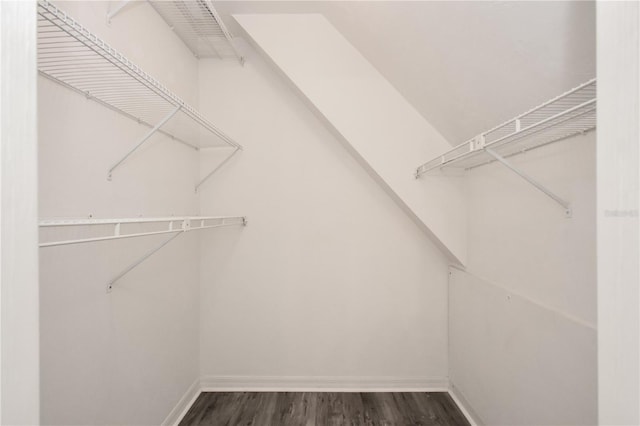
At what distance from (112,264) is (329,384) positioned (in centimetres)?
166

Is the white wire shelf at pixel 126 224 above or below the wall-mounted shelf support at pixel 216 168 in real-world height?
below

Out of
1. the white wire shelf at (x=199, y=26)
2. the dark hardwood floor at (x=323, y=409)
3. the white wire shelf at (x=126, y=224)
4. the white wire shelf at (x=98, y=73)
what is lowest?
the dark hardwood floor at (x=323, y=409)

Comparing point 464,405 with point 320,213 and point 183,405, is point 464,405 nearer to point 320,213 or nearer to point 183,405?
point 320,213

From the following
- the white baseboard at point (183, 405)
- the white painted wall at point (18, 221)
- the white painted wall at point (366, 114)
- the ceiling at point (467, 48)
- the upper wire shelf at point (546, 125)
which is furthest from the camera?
the white painted wall at point (366, 114)

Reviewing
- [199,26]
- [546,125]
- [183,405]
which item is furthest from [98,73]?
[183,405]

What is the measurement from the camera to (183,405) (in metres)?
1.74

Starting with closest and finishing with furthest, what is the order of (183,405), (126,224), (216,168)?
(126,224) < (183,405) < (216,168)

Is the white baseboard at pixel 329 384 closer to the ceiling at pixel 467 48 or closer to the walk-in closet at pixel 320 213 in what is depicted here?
the walk-in closet at pixel 320 213

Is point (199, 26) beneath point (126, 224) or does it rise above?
above

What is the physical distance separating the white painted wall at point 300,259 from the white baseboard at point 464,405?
0.60ft

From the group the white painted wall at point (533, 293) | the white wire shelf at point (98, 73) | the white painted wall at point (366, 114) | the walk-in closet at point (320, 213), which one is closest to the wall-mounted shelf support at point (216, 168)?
the walk-in closet at point (320, 213)

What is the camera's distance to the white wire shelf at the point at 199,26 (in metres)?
1.46

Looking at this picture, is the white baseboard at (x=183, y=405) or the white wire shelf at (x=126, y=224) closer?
the white wire shelf at (x=126, y=224)

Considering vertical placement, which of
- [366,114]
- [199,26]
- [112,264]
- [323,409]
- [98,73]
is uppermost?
[199,26]
